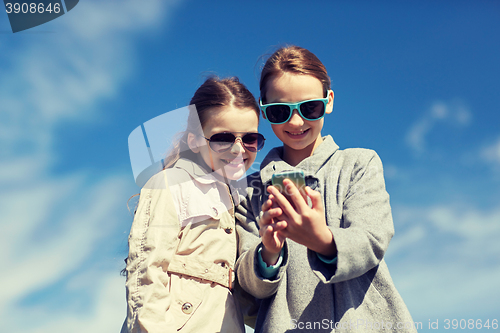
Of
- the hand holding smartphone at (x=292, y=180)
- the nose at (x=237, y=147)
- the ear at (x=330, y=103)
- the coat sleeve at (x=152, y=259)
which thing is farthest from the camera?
the nose at (x=237, y=147)

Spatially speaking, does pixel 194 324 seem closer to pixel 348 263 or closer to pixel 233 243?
pixel 233 243

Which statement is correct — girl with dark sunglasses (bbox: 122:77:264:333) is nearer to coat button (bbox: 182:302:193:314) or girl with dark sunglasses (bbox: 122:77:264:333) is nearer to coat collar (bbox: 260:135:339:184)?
coat button (bbox: 182:302:193:314)

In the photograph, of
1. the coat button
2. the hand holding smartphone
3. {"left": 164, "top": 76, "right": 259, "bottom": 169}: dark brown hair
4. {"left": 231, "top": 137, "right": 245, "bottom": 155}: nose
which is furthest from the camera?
{"left": 164, "top": 76, "right": 259, "bottom": 169}: dark brown hair

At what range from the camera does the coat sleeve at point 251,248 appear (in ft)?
8.89

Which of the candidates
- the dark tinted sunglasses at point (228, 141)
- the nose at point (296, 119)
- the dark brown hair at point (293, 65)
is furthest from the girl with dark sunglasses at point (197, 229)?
the nose at point (296, 119)

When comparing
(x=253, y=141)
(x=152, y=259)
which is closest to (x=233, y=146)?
(x=253, y=141)

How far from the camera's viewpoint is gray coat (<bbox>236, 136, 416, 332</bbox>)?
2.48m

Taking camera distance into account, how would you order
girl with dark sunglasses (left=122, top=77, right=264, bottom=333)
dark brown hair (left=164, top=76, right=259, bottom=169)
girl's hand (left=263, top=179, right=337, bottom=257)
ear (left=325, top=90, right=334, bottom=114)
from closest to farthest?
girl's hand (left=263, top=179, right=337, bottom=257) < girl with dark sunglasses (left=122, top=77, right=264, bottom=333) < ear (left=325, top=90, right=334, bottom=114) < dark brown hair (left=164, top=76, right=259, bottom=169)

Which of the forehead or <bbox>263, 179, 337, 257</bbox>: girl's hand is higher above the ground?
the forehead

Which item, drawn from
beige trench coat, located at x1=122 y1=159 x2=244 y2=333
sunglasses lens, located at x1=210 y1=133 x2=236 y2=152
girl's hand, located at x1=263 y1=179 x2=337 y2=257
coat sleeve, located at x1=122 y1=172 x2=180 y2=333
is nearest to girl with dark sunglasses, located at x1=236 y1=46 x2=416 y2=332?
girl's hand, located at x1=263 y1=179 x2=337 y2=257

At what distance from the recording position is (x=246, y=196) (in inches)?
138

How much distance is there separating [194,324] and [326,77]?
2.50 metres

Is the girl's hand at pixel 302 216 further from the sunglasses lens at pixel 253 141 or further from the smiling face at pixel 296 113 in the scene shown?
the sunglasses lens at pixel 253 141

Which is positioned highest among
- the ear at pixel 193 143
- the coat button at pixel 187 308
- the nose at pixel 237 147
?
the ear at pixel 193 143
